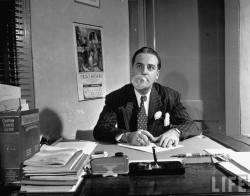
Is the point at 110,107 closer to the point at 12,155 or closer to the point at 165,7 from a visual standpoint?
the point at 12,155

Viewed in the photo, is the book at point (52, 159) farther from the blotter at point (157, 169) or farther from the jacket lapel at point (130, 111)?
the jacket lapel at point (130, 111)

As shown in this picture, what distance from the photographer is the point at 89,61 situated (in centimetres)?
241

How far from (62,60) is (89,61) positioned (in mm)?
300

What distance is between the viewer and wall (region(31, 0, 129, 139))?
6.48 ft

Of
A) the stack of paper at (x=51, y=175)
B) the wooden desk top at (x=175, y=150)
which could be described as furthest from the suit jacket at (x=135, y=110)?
the stack of paper at (x=51, y=175)

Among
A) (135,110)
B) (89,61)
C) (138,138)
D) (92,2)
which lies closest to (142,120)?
(135,110)

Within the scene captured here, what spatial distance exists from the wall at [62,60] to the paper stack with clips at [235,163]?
1.20 meters

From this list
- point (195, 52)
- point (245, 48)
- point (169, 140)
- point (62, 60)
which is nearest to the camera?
point (169, 140)

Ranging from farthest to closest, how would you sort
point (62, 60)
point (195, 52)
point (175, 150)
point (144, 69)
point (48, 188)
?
point (195, 52), point (62, 60), point (144, 69), point (175, 150), point (48, 188)

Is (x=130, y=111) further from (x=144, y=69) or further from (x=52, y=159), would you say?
(x=52, y=159)

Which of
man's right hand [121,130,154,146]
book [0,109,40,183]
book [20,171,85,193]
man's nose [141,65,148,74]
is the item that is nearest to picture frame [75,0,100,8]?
man's nose [141,65,148,74]

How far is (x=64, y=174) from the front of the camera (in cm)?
93

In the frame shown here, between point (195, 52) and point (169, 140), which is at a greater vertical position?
point (195, 52)

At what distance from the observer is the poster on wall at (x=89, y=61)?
2.31 metres
